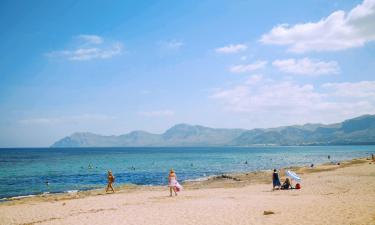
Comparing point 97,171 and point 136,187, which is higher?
point 136,187

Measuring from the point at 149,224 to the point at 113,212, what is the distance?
15.2 feet

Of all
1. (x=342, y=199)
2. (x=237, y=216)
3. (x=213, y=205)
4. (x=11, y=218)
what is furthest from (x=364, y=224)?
(x=11, y=218)

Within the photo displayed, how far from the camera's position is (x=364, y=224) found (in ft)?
43.8

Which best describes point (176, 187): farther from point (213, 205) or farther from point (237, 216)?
point (237, 216)

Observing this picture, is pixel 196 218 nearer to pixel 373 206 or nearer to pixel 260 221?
pixel 260 221

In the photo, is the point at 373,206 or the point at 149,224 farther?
the point at 373,206

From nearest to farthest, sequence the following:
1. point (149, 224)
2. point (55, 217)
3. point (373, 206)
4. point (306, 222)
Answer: point (306, 222) → point (149, 224) → point (373, 206) → point (55, 217)

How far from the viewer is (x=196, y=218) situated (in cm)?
1633

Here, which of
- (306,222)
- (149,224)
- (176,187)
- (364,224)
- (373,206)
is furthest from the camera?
(176,187)

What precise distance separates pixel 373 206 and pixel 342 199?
2896 millimetres

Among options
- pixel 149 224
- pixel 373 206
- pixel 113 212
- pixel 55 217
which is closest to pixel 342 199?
pixel 373 206

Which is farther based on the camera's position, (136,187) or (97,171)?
(97,171)

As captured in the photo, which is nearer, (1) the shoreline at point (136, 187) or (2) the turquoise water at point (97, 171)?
(1) the shoreline at point (136, 187)

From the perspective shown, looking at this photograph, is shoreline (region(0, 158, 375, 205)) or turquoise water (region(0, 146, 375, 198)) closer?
shoreline (region(0, 158, 375, 205))
